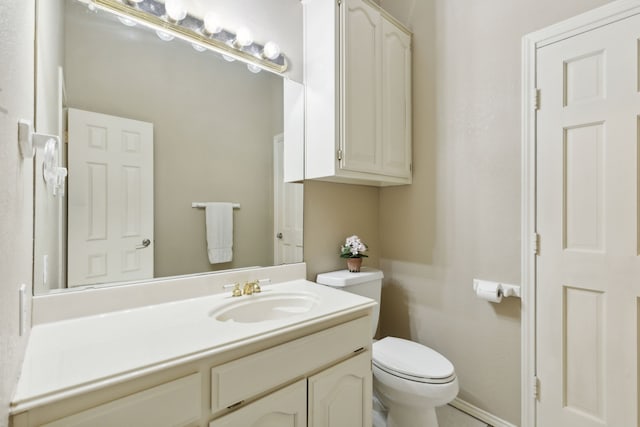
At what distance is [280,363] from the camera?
972 millimetres

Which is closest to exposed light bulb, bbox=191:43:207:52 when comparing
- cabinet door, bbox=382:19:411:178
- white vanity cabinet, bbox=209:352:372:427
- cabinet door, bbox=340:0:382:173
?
cabinet door, bbox=340:0:382:173

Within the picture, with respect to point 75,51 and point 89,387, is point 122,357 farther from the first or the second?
point 75,51

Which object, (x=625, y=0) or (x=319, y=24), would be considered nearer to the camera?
(x=625, y=0)

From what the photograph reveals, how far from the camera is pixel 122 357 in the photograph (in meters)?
0.77

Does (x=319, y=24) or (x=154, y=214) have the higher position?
(x=319, y=24)

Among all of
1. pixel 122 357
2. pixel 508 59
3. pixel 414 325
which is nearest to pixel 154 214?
pixel 122 357

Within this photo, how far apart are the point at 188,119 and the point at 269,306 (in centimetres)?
95

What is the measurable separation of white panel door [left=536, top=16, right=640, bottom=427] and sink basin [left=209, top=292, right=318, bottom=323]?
1.16 meters

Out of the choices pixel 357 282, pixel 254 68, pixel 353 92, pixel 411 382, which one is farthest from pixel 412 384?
pixel 254 68

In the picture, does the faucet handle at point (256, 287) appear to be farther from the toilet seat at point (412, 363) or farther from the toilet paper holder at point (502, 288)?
the toilet paper holder at point (502, 288)

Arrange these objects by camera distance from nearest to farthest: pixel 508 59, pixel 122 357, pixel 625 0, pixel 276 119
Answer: pixel 122 357 < pixel 625 0 < pixel 508 59 < pixel 276 119

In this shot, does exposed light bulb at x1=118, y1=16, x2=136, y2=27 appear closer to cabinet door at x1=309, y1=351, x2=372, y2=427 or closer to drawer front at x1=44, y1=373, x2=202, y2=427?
drawer front at x1=44, y1=373, x2=202, y2=427

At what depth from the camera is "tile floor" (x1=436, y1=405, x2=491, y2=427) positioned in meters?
1.62

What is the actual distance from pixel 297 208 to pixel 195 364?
1.05m
